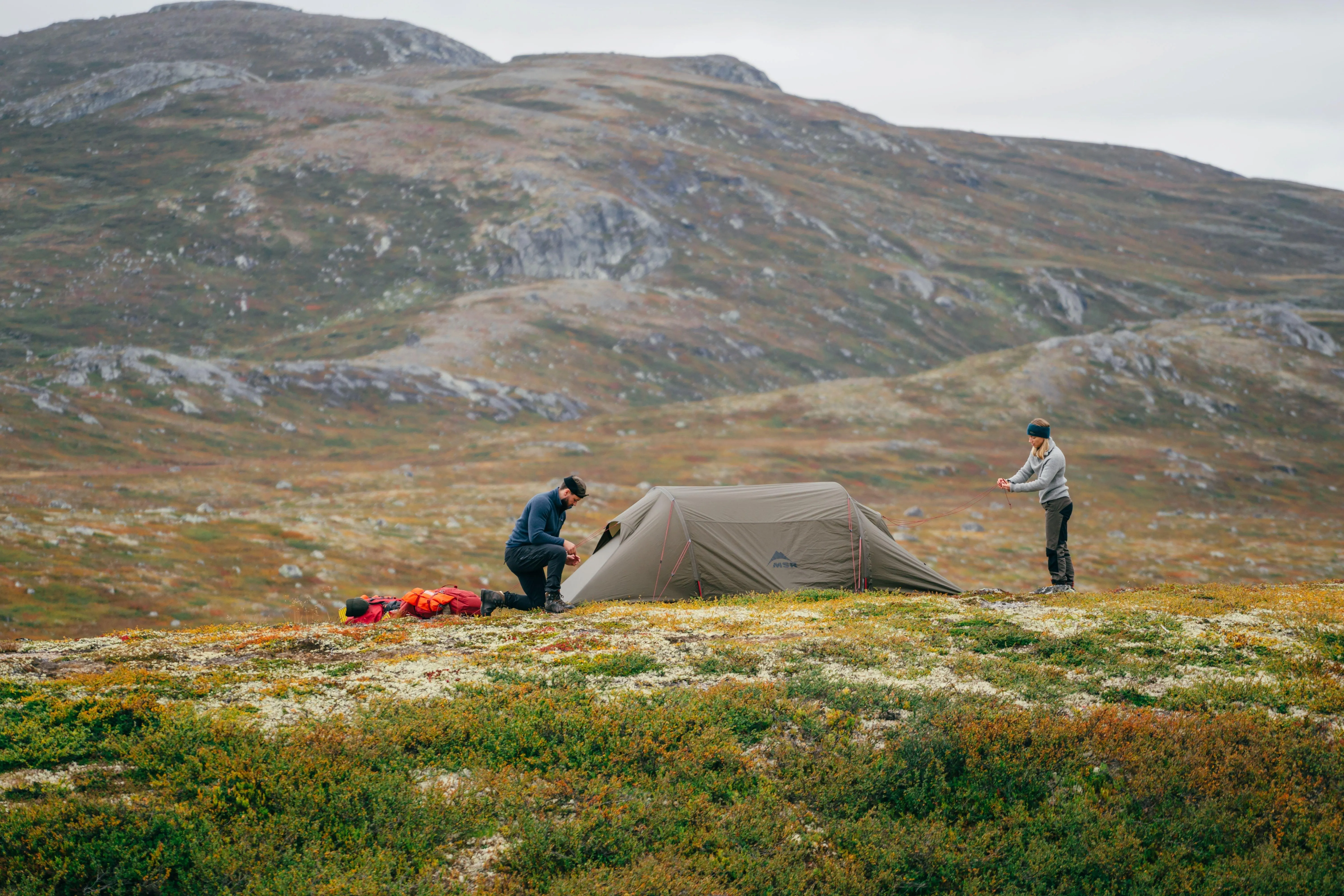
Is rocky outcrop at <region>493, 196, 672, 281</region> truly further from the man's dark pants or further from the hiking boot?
the hiking boot

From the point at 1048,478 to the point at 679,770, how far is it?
1289 cm

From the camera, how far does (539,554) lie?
18.2 metres

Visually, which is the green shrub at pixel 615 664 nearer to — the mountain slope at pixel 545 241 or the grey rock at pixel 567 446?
the grey rock at pixel 567 446

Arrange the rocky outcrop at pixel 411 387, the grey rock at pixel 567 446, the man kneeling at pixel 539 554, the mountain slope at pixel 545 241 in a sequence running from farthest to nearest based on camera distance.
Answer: the mountain slope at pixel 545 241
the rocky outcrop at pixel 411 387
the grey rock at pixel 567 446
the man kneeling at pixel 539 554

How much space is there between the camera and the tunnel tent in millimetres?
20250

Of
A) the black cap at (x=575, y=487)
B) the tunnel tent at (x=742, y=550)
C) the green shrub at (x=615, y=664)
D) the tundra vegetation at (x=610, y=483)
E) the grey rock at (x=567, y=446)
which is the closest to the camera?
the tundra vegetation at (x=610, y=483)

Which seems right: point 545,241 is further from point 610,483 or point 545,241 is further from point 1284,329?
point 1284,329

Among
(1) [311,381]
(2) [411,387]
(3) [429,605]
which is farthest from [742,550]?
(1) [311,381]

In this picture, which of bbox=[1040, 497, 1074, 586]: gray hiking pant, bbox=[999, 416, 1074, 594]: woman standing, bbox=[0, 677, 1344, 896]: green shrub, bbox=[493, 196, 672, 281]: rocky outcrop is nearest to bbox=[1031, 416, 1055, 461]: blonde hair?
bbox=[999, 416, 1074, 594]: woman standing

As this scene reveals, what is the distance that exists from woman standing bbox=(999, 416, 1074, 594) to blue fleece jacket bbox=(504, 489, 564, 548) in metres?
9.73

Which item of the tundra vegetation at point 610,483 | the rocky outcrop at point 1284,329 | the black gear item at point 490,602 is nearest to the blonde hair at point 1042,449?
the tundra vegetation at point 610,483

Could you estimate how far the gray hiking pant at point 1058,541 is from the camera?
18.6m

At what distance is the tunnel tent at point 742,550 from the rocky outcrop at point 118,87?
14109 cm

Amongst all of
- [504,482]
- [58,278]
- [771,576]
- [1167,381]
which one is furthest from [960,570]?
[58,278]
